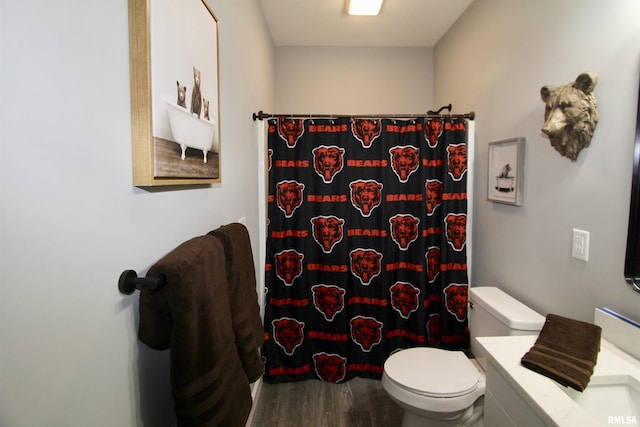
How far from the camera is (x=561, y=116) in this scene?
1.30 metres

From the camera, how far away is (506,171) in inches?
72.1

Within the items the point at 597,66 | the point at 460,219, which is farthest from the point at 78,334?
the point at 460,219

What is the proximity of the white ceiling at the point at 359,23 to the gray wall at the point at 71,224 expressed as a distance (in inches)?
77.8

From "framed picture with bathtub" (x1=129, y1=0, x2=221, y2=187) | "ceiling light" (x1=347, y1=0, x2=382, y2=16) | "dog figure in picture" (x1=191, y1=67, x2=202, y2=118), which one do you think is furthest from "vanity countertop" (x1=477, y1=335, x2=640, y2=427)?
"ceiling light" (x1=347, y1=0, x2=382, y2=16)

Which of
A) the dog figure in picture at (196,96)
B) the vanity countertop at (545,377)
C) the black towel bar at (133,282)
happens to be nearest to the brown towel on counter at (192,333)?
the black towel bar at (133,282)

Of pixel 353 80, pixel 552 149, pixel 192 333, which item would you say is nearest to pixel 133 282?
pixel 192 333

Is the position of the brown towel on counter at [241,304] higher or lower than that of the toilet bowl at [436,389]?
higher

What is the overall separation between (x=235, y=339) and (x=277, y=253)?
1.19 metres

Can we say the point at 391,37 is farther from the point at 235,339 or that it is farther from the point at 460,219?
the point at 235,339

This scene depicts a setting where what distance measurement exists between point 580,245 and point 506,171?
0.61 meters

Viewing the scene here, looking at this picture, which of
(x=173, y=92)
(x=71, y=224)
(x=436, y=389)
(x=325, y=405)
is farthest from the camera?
(x=325, y=405)

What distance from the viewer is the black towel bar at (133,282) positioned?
2.16ft

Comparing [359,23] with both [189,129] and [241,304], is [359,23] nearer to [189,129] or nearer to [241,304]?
[189,129]

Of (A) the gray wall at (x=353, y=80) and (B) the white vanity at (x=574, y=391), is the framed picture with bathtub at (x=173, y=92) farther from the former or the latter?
(A) the gray wall at (x=353, y=80)
